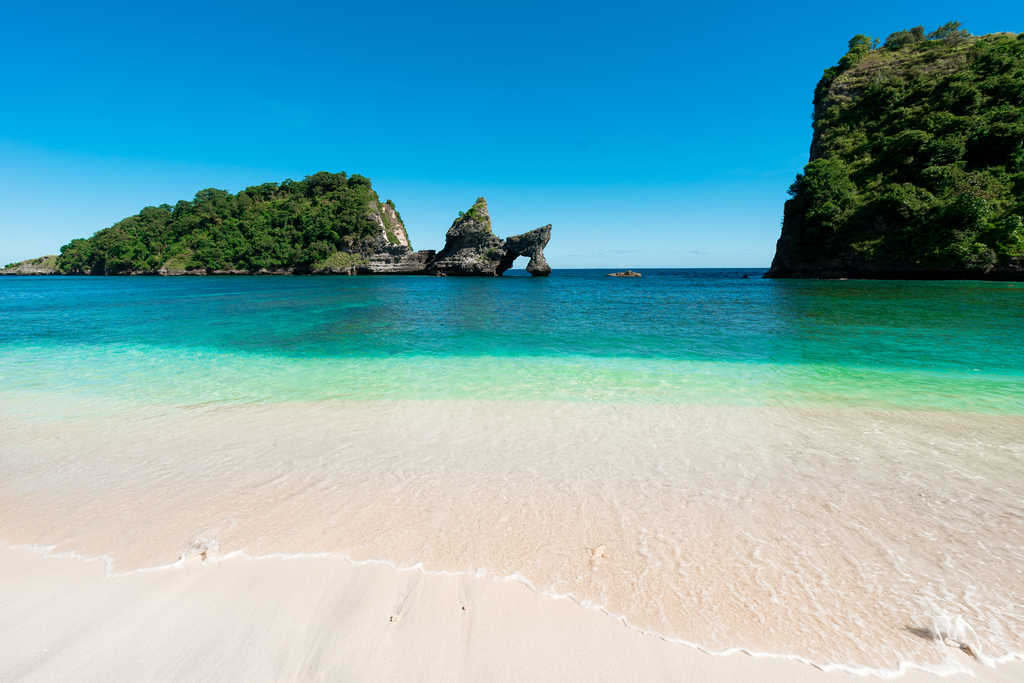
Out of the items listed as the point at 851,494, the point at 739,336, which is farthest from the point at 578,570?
the point at 739,336

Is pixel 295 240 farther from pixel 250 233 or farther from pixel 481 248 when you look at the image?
pixel 481 248

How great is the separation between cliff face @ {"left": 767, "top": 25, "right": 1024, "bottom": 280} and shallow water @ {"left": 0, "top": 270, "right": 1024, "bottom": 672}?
47.9 metres

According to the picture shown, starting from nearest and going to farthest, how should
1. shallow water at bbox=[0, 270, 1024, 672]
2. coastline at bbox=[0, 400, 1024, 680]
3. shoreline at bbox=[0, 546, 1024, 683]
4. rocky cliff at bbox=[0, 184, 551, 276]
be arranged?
shoreline at bbox=[0, 546, 1024, 683], coastline at bbox=[0, 400, 1024, 680], shallow water at bbox=[0, 270, 1024, 672], rocky cliff at bbox=[0, 184, 551, 276]

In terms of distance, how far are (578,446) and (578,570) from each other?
7.64 feet

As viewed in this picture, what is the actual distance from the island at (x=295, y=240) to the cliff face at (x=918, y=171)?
132ft

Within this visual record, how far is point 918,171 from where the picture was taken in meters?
46.8

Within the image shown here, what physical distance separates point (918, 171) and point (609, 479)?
67.8 meters

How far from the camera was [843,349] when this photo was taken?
438 inches

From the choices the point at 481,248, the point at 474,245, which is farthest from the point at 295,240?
the point at 481,248

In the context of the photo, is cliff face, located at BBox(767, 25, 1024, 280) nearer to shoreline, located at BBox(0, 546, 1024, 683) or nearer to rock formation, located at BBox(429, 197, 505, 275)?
rock formation, located at BBox(429, 197, 505, 275)

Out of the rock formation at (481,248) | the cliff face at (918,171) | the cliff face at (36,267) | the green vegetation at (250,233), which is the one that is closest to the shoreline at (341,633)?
the cliff face at (918,171)

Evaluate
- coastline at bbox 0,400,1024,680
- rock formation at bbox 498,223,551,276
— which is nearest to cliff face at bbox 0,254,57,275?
rock formation at bbox 498,223,551,276

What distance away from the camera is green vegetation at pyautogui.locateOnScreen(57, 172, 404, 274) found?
87.3 m

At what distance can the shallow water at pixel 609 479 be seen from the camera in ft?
8.16
